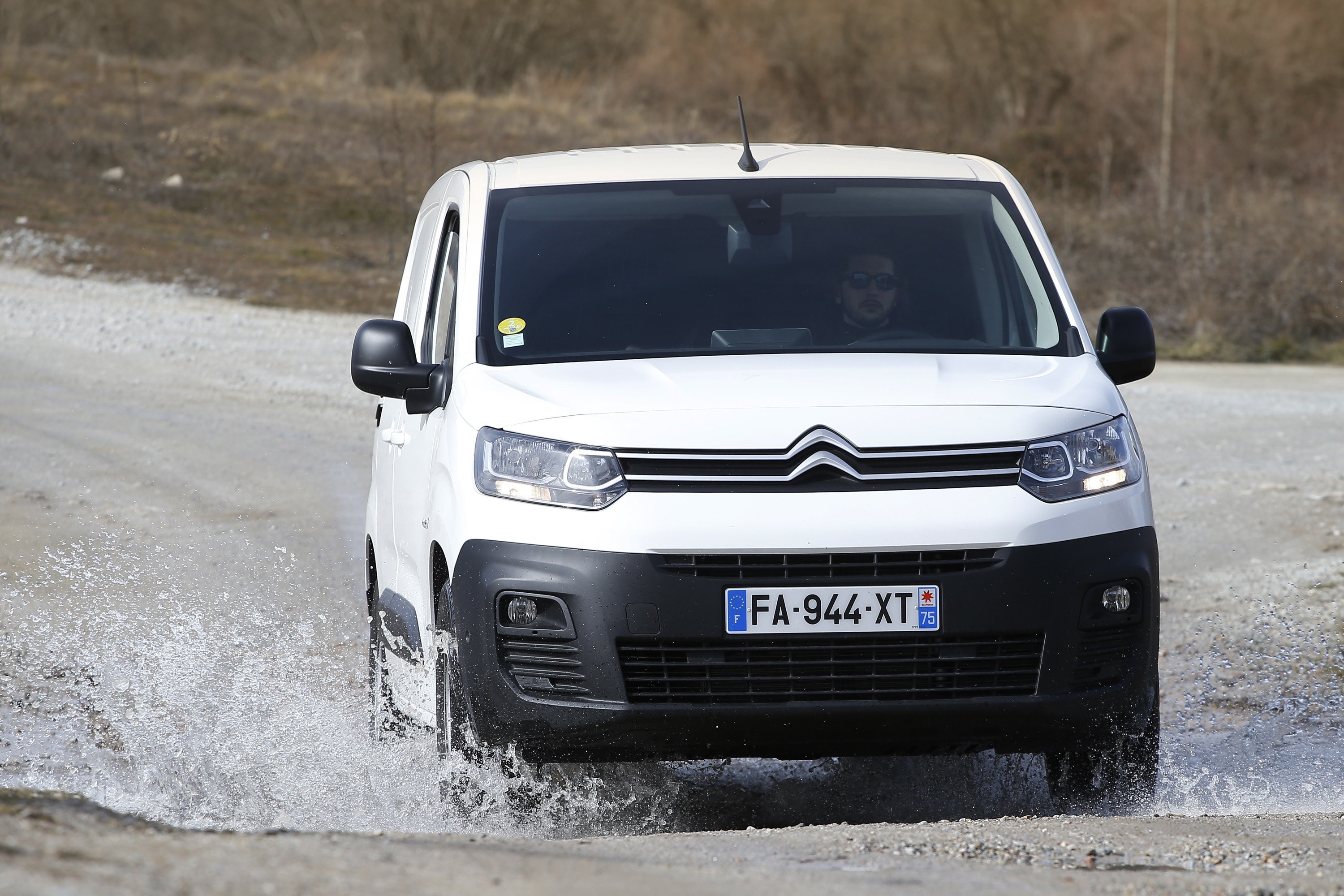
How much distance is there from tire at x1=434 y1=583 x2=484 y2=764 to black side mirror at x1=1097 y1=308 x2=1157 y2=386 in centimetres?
198

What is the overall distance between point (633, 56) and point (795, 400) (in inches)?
1823

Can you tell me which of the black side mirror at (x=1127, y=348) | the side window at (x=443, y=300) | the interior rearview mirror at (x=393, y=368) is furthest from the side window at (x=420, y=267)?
the black side mirror at (x=1127, y=348)

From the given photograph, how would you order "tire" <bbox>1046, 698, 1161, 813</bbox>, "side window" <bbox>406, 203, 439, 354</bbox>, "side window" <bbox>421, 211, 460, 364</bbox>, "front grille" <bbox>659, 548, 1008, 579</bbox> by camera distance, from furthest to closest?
"side window" <bbox>406, 203, 439, 354</bbox> < "side window" <bbox>421, 211, 460, 364</bbox> < "tire" <bbox>1046, 698, 1161, 813</bbox> < "front grille" <bbox>659, 548, 1008, 579</bbox>

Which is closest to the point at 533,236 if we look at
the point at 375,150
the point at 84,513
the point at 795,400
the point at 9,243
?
the point at 795,400

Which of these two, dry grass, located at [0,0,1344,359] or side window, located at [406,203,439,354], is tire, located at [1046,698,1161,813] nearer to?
side window, located at [406,203,439,354]

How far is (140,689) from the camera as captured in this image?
6.40 m

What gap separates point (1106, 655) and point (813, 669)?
28.6 inches

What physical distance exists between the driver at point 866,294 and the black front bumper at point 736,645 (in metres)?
1.02

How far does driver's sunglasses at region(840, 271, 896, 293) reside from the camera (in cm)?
490

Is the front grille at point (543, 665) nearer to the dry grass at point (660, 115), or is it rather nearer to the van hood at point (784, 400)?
the van hood at point (784, 400)

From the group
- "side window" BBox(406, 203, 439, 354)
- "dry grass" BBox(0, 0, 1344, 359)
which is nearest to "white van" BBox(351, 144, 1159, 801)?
"side window" BBox(406, 203, 439, 354)

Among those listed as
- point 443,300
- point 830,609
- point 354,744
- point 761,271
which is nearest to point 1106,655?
point 830,609

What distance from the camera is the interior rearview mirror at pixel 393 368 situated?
473 cm

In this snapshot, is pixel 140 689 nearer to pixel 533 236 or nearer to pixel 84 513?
pixel 533 236
